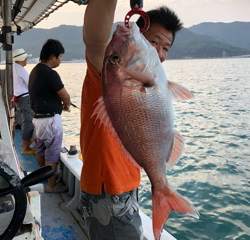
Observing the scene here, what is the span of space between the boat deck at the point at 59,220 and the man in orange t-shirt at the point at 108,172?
1.82 m

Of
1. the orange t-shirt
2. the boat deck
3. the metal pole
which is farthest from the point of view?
the boat deck

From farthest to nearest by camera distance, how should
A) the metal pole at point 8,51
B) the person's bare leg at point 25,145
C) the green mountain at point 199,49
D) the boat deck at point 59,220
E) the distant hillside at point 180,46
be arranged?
the distant hillside at point 180,46
the green mountain at point 199,49
the person's bare leg at point 25,145
the boat deck at point 59,220
the metal pole at point 8,51

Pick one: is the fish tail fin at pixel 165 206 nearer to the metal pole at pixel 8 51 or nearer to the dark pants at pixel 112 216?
the dark pants at pixel 112 216

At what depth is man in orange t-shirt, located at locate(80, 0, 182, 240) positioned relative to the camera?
1745 millimetres

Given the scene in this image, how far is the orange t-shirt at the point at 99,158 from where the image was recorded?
174 cm

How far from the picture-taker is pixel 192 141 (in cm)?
1115

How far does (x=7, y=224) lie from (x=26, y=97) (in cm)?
515

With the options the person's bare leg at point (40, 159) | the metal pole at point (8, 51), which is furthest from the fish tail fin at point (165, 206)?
the person's bare leg at point (40, 159)

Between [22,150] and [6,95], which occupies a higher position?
[6,95]

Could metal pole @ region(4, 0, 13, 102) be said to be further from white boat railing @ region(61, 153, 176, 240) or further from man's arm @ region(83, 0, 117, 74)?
man's arm @ region(83, 0, 117, 74)

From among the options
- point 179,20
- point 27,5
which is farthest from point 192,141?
point 179,20

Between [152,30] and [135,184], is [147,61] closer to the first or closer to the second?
[152,30]

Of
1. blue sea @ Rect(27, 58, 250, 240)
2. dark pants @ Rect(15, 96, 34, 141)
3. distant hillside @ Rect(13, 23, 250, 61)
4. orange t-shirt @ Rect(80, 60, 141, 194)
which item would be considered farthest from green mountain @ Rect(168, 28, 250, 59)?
orange t-shirt @ Rect(80, 60, 141, 194)

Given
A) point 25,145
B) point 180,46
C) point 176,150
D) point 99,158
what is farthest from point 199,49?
point 176,150
